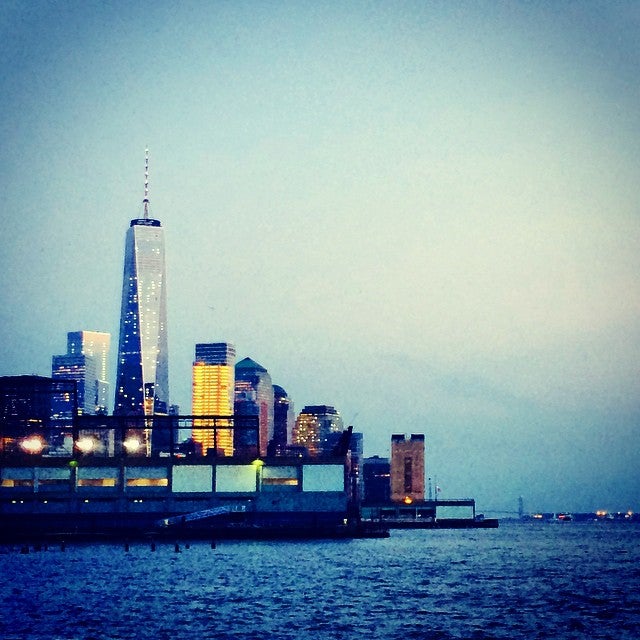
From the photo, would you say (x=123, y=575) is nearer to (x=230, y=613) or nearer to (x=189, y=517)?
(x=230, y=613)

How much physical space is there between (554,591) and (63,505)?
398 feet

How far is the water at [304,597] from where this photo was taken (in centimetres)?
7031

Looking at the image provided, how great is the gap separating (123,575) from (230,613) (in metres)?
33.8

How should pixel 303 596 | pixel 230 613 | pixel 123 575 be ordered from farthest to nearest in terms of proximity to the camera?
pixel 123 575 < pixel 303 596 < pixel 230 613

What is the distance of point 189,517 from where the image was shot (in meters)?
193

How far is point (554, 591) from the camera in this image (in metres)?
99.1

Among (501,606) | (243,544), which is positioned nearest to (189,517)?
(243,544)

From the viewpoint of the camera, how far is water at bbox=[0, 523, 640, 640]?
70.3 metres

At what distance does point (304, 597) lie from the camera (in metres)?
89.9

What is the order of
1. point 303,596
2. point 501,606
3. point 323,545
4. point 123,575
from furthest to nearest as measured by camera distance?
point 323,545, point 123,575, point 303,596, point 501,606

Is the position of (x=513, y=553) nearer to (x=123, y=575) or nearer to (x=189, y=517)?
(x=189, y=517)

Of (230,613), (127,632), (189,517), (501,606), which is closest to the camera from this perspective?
(127,632)

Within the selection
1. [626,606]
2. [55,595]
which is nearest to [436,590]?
[626,606]

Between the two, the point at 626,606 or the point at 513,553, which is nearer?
the point at 626,606
